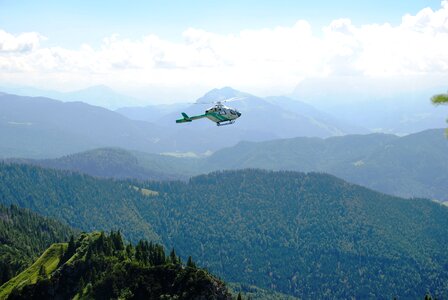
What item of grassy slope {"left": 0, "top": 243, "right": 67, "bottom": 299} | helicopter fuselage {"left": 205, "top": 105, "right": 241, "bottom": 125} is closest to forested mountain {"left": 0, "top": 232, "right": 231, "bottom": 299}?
grassy slope {"left": 0, "top": 243, "right": 67, "bottom": 299}

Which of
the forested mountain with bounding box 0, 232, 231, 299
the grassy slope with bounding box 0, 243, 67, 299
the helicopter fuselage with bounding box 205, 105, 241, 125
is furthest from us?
the grassy slope with bounding box 0, 243, 67, 299

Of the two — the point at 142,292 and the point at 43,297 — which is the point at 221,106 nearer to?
the point at 142,292

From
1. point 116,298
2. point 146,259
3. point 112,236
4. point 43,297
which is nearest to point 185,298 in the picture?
point 116,298

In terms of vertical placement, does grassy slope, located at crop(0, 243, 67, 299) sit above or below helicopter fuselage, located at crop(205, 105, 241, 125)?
below

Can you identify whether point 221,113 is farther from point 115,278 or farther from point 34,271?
point 34,271

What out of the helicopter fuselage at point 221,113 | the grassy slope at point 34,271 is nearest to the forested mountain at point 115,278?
the grassy slope at point 34,271

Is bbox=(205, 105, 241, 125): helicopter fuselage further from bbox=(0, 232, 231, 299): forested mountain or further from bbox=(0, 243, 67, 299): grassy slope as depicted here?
bbox=(0, 243, 67, 299): grassy slope

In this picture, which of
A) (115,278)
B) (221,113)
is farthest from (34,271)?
(221,113)

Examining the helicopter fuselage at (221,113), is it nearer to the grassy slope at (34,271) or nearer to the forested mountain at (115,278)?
the forested mountain at (115,278)
